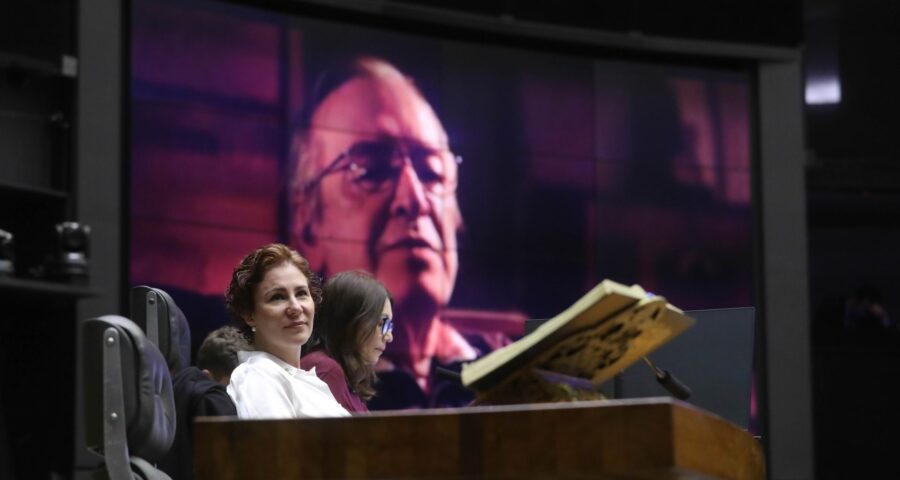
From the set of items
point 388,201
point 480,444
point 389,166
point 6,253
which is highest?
point 389,166

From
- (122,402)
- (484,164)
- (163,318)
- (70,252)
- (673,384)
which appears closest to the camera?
(673,384)

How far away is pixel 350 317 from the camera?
10.9 ft

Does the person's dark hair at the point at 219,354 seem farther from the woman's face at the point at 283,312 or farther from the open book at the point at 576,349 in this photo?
the open book at the point at 576,349

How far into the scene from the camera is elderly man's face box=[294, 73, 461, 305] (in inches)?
277

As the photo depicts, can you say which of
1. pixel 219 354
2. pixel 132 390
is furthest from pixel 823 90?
pixel 132 390

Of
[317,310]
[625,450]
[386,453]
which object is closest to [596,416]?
[625,450]

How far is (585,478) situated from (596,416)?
65 mm

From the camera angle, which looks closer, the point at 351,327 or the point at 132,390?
the point at 132,390

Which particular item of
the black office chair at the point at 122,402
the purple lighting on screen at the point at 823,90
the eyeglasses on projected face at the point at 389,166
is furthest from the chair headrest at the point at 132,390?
the purple lighting on screen at the point at 823,90

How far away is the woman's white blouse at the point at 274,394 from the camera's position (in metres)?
2.45

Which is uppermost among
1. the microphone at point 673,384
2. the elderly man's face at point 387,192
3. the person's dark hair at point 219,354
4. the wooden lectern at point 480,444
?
the elderly man's face at point 387,192

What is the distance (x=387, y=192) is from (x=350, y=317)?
3890 millimetres

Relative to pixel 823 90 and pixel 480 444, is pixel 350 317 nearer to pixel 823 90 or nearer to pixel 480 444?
pixel 480 444

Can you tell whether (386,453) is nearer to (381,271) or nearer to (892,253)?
(381,271)
